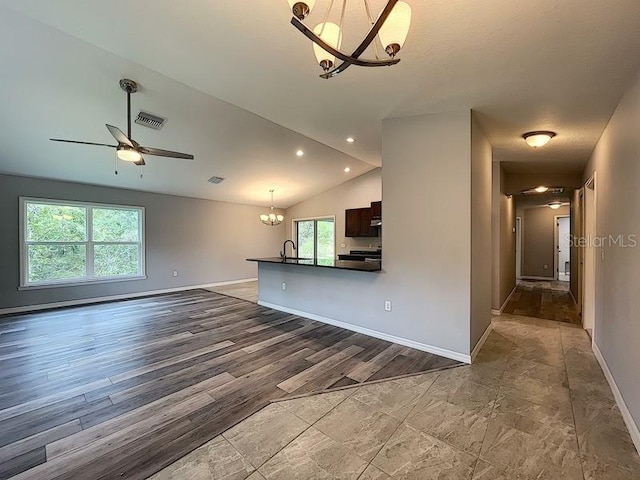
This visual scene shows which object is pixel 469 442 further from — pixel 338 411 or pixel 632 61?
pixel 632 61

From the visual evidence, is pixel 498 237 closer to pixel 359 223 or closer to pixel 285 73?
pixel 359 223

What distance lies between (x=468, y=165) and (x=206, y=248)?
6.58 m

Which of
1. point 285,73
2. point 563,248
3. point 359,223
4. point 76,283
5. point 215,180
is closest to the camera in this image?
point 285,73

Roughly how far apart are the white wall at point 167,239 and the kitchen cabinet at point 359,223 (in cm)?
274

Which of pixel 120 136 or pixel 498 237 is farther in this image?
pixel 498 237

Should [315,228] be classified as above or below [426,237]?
above

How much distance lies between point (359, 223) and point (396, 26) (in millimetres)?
6287

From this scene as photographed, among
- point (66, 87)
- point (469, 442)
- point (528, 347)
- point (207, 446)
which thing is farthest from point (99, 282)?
point (528, 347)

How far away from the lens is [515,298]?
5898 mm

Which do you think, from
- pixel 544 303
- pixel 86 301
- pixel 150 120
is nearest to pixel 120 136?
pixel 150 120

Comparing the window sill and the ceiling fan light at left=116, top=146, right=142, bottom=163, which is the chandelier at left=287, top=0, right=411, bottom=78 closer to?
the ceiling fan light at left=116, top=146, right=142, bottom=163

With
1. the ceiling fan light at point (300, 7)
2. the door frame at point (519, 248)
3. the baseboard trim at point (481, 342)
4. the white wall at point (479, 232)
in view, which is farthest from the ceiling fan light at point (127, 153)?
the door frame at point (519, 248)

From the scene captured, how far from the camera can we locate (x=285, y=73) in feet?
8.10

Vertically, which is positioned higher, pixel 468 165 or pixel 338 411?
pixel 468 165
